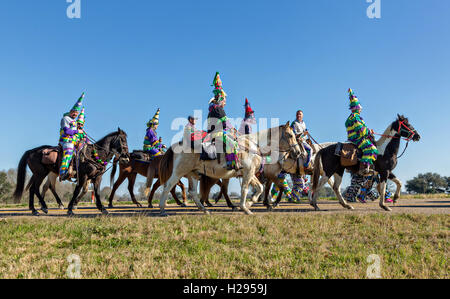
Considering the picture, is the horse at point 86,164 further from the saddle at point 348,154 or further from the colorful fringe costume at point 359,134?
the colorful fringe costume at point 359,134

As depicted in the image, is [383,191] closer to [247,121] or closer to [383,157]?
[383,157]

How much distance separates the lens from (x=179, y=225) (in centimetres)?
692

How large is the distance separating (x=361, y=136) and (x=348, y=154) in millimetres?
773

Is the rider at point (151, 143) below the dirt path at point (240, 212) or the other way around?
the other way around

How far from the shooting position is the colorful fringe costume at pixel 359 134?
10164mm

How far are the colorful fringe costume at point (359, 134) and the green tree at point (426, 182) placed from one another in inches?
1806

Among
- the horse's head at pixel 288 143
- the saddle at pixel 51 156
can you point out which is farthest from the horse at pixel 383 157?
the saddle at pixel 51 156

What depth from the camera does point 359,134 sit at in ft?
34.6

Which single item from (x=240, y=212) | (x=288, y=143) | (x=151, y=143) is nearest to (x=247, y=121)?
(x=288, y=143)

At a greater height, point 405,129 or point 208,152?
point 405,129

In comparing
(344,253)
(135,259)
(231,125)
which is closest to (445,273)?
(344,253)

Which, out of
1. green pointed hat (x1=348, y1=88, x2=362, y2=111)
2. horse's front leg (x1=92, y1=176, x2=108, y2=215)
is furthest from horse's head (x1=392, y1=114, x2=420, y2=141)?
horse's front leg (x1=92, y1=176, x2=108, y2=215)
